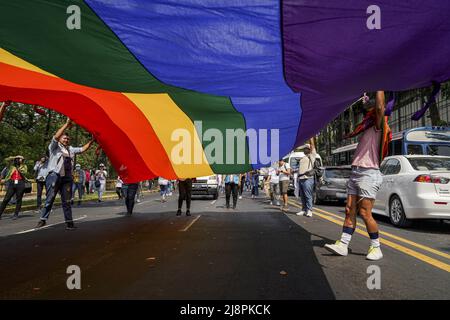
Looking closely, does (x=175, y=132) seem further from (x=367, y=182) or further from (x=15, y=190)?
(x=15, y=190)

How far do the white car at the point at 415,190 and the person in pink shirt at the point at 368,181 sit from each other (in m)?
3.07

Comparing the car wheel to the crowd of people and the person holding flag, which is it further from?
the person holding flag

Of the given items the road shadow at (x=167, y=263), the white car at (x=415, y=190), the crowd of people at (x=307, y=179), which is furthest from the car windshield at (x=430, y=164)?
the road shadow at (x=167, y=263)

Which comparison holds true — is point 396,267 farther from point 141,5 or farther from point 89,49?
point 89,49

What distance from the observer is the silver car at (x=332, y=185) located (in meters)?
14.4

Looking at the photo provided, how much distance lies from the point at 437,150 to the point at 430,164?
577cm

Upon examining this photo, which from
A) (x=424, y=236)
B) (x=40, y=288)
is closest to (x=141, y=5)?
(x=40, y=288)

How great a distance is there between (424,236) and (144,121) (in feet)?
18.6

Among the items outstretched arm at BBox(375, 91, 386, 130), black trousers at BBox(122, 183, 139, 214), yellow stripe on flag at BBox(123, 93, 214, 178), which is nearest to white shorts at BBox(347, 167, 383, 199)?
outstretched arm at BBox(375, 91, 386, 130)

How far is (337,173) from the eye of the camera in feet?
49.2

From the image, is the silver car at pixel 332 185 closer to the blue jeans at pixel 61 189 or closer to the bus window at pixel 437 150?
the bus window at pixel 437 150

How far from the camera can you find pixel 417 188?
7.66m

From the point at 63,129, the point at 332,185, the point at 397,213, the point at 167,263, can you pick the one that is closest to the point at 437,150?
the point at 332,185

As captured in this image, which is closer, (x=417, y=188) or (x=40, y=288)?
(x=40, y=288)
